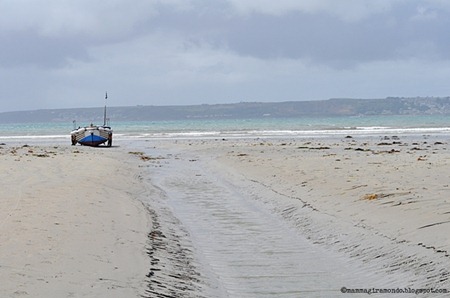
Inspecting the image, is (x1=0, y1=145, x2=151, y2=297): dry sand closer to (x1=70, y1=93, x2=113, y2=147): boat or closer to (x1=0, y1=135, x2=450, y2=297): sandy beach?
(x1=0, y1=135, x2=450, y2=297): sandy beach

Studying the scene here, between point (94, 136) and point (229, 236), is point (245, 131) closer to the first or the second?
point (94, 136)

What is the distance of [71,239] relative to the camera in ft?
30.6

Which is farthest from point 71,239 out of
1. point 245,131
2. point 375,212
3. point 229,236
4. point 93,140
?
point 245,131

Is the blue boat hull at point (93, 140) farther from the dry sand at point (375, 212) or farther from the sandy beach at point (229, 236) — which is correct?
the sandy beach at point (229, 236)

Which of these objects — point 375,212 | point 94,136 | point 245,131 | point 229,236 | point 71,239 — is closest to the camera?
point 71,239

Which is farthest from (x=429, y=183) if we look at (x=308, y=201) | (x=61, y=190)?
(x=61, y=190)

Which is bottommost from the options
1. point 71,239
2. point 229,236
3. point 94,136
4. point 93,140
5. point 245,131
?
point 245,131

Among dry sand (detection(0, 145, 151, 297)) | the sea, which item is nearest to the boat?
the sea

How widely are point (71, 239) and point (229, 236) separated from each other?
3.05 metres

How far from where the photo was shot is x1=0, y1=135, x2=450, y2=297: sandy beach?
25.0ft

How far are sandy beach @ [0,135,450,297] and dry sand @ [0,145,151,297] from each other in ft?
0.07

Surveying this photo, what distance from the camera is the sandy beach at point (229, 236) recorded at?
7.62 meters

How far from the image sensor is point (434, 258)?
8.16 metres

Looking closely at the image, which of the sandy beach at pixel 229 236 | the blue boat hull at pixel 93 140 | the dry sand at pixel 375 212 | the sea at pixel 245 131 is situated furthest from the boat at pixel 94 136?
the sandy beach at pixel 229 236
